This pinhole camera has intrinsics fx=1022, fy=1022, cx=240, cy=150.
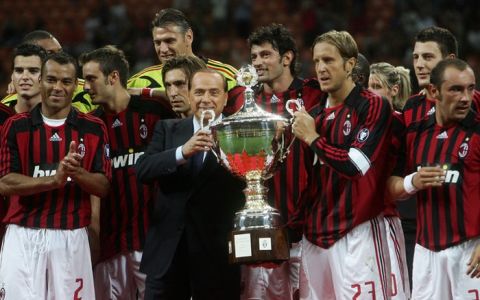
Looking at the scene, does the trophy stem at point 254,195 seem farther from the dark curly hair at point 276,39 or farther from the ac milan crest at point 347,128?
the dark curly hair at point 276,39

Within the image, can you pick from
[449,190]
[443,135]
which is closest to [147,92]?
[443,135]

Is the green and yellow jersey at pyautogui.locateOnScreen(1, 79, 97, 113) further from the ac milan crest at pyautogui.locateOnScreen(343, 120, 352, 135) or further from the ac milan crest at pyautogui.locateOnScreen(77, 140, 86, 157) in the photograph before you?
the ac milan crest at pyautogui.locateOnScreen(343, 120, 352, 135)

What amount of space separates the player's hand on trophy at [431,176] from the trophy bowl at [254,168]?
2.19 ft

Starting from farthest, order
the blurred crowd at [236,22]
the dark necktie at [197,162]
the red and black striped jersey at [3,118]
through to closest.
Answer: the blurred crowd at [236,22] < the red and black striped jersey at [3,118] < the dark necktie at [197,162]

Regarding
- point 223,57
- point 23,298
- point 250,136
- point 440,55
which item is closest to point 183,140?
point 250,136

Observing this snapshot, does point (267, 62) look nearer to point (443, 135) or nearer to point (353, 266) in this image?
point (443, 135)

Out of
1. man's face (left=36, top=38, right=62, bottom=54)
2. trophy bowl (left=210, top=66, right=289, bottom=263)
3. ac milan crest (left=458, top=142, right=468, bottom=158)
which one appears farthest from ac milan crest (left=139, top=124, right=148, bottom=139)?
ac milan crest (left=458, top=142, right=468, bottom=158)

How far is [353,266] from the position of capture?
4969 mm

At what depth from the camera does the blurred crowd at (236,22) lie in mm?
12789

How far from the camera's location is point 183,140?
5203 millimetres

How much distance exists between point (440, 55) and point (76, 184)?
2097mm

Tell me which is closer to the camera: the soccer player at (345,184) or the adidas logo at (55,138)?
the soccer player at (345,184)

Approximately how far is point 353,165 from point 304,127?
0.30 meters

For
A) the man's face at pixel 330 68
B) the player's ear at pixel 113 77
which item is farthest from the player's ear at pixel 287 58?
the player's ear at pixel 113 77
